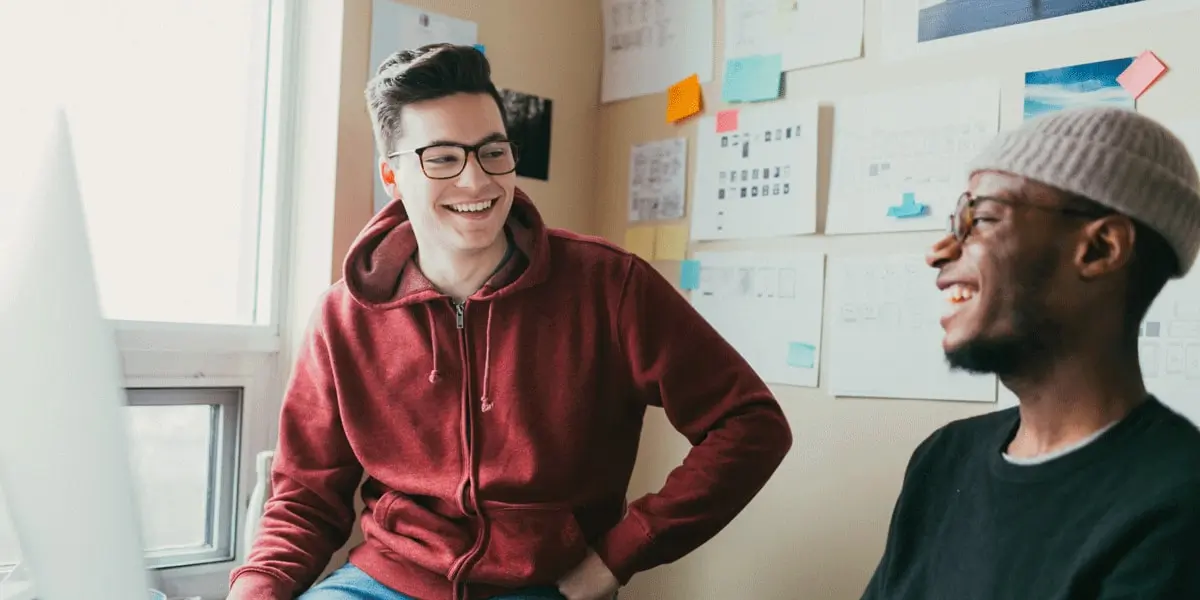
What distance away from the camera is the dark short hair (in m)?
1.42

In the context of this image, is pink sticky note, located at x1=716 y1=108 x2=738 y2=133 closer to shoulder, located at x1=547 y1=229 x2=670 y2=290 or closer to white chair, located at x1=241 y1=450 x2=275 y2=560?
shoulder, located at x1=547 y1=229 x2=670 y2=290

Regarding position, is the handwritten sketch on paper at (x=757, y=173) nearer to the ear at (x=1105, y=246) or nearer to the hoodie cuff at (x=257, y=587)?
the ear at (x=1105, y=246)

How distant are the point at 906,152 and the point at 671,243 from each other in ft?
1.80

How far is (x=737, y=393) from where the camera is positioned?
145 centimetres

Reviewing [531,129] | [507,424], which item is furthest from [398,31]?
[507,424]

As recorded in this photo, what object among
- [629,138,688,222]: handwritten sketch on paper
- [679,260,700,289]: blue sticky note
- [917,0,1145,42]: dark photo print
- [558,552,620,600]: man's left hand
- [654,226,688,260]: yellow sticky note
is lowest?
[558,552,620,600]: man's left hand

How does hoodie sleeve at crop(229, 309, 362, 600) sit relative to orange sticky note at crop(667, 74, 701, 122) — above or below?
below

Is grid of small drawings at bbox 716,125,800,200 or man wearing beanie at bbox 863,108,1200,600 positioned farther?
grid of small drawings at bbox 716,125,800,200

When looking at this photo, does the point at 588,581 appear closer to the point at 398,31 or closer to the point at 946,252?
the point at 946,252

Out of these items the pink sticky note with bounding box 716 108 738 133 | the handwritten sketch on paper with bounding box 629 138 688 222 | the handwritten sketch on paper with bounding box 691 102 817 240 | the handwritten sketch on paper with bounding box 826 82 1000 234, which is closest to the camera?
the handwritten sketch on paper with bounding box 826 82 1000 234

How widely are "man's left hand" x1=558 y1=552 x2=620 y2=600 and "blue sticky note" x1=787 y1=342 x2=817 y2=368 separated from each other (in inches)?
22.1

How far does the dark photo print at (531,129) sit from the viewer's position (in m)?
2.06

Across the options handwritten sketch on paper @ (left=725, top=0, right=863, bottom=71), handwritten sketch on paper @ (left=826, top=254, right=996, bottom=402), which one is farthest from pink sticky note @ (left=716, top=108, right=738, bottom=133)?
handwritten sketch on paper @ (left=826, top=254, right=996, bottom=402)

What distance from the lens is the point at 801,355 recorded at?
5.79ft
